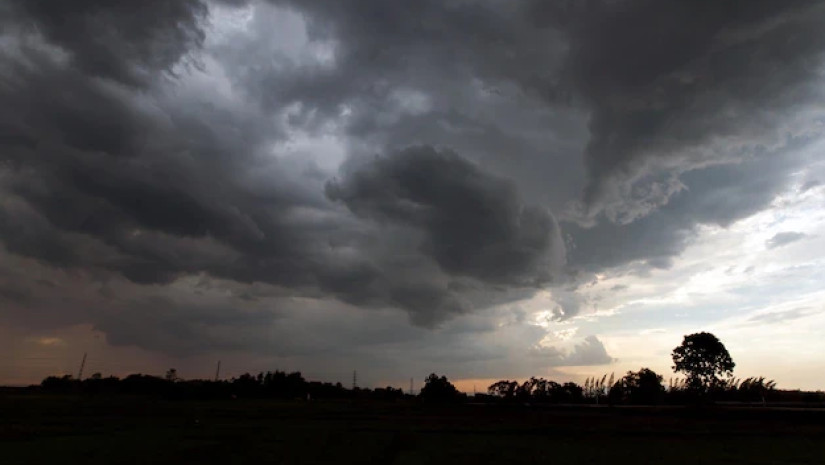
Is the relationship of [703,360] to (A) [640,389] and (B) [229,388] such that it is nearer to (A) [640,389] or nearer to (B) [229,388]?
(A) [640,389]

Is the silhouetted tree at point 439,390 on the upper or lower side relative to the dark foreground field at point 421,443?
upper

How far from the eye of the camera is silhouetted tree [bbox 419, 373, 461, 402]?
126188mm

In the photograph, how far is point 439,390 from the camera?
419 ft

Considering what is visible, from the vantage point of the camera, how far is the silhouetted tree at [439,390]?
414 ft

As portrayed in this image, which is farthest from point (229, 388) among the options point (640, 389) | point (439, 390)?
point (640, 389)

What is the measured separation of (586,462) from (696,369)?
234 feet

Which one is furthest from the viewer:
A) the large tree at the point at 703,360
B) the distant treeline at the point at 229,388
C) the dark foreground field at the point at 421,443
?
the distant treeline at the point at 229,388

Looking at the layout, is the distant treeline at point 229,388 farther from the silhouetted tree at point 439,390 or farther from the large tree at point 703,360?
the large tree at point 703,360

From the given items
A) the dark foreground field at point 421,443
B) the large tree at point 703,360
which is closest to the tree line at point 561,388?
the large tree at point 703,360

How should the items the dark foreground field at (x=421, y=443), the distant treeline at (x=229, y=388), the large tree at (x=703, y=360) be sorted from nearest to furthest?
the dark foreground field at (x=421, y=443) → the large tree at (x=703, y=360) → the distant treeline at (x=229, y=388)

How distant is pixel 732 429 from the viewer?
4006 cm

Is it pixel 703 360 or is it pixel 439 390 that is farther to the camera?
pixel 439 390

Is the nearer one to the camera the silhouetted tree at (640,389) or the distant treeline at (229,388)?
the silhouetted tree at (640,389)

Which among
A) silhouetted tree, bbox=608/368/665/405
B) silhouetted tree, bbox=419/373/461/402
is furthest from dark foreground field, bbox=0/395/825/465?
silhouetted tree, bbox=419/373/461/402
